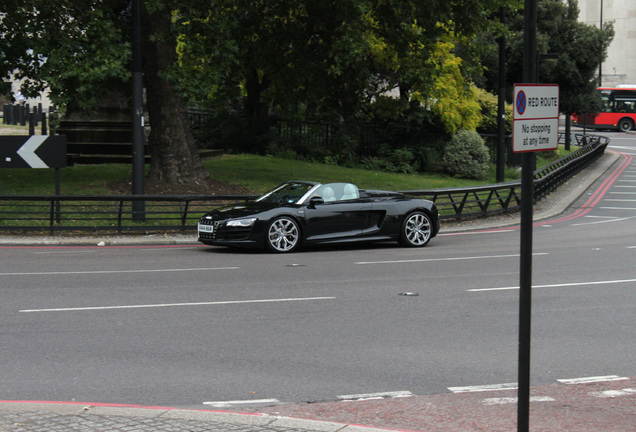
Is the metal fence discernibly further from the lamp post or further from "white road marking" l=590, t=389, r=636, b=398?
"white road marking" l=590, t=389, r=636, b=398

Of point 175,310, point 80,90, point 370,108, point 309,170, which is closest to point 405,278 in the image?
point 175,310

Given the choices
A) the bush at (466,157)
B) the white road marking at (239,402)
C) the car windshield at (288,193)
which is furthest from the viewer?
the bush at (466,157)

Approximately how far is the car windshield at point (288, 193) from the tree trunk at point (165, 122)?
6.53 metres

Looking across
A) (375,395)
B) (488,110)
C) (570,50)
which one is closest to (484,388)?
(375,395)

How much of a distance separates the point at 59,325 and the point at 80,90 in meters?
11.0

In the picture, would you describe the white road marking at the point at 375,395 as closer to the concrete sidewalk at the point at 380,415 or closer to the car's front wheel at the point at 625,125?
the concrete sidewalk at the point at 380,415

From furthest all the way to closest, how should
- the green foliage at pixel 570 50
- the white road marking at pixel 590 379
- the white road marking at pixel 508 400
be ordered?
the green foliage at pixel 570 50, the white road marking at pixel 590 379, the white road marking at pixel 508 400

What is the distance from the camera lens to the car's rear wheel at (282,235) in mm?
15930

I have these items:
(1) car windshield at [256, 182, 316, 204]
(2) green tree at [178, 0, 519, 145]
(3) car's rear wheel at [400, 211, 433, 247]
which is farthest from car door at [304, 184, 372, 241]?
(2) green tree at [178, 0, 519, 145]

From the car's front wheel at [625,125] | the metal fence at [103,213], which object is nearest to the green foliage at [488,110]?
the metal fence at [103,213]

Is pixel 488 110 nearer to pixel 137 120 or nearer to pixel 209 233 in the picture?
pixel 137 120

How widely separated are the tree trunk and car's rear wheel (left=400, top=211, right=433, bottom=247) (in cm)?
783

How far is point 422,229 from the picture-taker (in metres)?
17.6

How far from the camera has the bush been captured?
34406 millimetres
